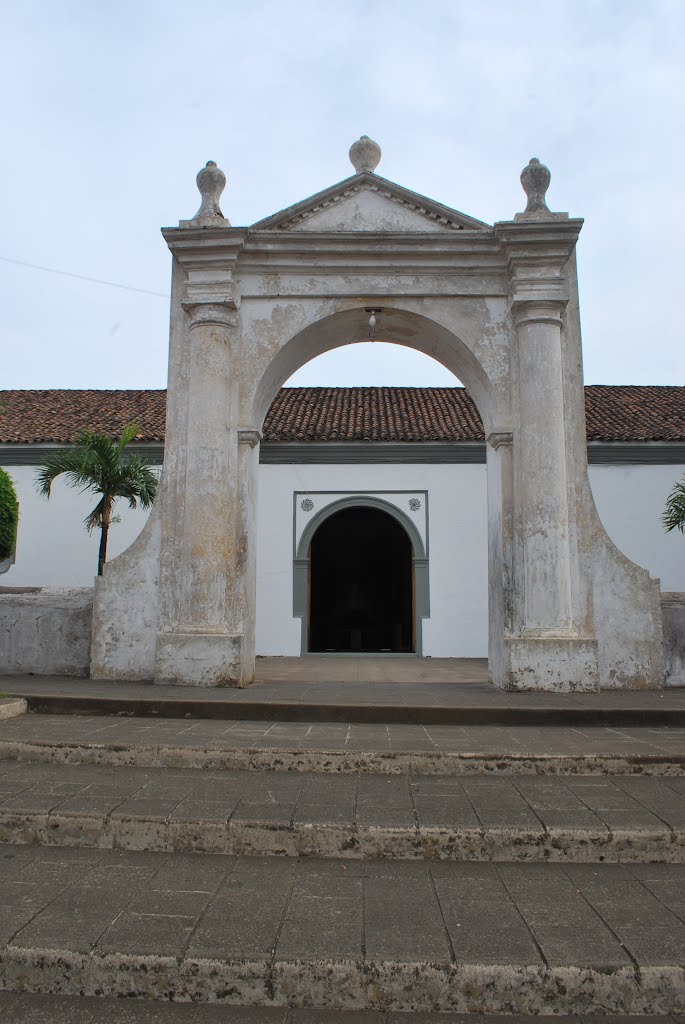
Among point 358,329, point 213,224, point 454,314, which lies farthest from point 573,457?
point 213,224

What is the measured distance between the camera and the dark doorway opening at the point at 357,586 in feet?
59.3

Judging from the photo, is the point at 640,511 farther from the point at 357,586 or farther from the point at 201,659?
the point at 201,659

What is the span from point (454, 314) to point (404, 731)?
12.9 feet

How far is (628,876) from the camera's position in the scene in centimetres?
277

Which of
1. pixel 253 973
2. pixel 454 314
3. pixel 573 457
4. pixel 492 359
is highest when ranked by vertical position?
pixel 454 314

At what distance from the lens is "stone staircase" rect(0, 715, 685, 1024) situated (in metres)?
2.08

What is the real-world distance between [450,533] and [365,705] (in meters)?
8.90

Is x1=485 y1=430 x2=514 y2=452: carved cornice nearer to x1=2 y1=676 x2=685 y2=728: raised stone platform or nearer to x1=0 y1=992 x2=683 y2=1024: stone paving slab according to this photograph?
x1=2 y1=676 x2=685 y2=728: raised stone platform

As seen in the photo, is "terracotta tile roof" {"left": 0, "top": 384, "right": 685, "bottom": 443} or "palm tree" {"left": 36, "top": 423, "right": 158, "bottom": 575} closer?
"palm tree" {"left": 36, "top": 423, "right": 158, "bottom": 575}

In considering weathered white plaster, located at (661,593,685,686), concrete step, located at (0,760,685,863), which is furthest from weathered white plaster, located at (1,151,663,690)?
concrete step, located at (0,760,685,863)

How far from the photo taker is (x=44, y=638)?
6.59m

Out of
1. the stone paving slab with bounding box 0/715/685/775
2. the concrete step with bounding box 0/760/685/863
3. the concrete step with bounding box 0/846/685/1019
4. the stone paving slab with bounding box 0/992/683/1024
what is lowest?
the stone paving slab with bounding box 0/992/683/1024

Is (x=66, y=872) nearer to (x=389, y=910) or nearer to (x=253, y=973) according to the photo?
(x=253, y=973)

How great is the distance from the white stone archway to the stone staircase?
1.75 meters
